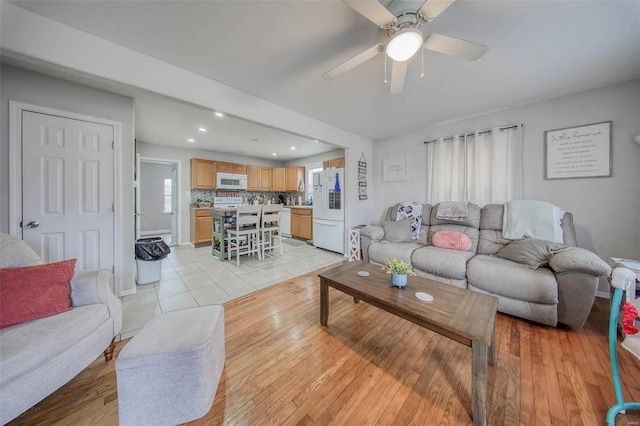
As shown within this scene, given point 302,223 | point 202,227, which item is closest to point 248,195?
point 202,227

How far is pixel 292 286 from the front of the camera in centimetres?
272

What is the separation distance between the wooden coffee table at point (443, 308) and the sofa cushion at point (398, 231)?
1.29 m

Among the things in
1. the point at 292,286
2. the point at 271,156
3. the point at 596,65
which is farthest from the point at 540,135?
the point at 271,156

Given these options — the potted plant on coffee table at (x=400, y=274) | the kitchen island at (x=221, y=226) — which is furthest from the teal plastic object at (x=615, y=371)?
the kitchen island at (x=221, y=226)

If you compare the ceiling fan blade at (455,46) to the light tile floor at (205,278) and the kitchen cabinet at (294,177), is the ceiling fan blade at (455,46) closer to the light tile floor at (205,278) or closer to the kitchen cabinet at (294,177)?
the light tile floor at (205,278)

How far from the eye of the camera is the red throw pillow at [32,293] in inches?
44.3

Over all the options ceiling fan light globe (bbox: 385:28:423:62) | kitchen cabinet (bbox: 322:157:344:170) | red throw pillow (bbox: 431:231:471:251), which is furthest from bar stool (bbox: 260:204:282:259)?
ceiling fan light globe (bbox: 385:28:423:62)

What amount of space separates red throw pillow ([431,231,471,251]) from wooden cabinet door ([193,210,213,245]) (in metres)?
4.56

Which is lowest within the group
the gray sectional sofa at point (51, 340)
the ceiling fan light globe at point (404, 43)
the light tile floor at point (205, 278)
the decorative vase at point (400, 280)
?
the light tile floor at point (205, 278)

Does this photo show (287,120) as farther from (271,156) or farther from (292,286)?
(271,156)

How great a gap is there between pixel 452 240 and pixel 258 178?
4972mm

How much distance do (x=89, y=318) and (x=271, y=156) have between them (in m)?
5.30

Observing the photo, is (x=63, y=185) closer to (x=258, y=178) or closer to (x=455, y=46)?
(x=455, y=46)

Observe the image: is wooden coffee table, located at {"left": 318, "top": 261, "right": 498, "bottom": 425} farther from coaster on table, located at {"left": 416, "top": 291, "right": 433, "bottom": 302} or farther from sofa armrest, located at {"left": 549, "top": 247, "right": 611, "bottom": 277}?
sofa armrest, located at {"left": 549, "top": 247, "right": 611, "bottom": 277}
